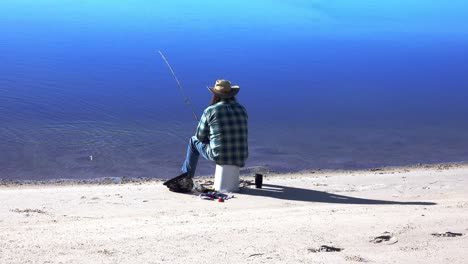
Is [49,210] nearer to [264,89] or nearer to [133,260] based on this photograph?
[133,260]

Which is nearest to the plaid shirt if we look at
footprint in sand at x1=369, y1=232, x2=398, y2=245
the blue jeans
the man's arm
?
the man's arm

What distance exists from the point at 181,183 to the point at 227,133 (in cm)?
63

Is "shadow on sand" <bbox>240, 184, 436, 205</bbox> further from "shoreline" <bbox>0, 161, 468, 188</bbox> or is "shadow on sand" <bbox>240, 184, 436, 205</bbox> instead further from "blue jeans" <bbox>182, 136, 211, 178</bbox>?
"shoreline" <bbox>0, 161, 468, 188</bbox>

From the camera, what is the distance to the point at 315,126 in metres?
13.1

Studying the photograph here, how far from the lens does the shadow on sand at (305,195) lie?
7.59 meters

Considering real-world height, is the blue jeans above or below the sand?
above

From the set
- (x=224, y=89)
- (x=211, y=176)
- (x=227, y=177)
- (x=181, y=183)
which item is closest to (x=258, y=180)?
(x=227, y=177)

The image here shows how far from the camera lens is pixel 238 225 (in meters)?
5.92

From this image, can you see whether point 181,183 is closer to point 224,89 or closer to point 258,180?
point 258,180

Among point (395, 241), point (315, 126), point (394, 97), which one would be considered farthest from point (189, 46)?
point (395, 241)

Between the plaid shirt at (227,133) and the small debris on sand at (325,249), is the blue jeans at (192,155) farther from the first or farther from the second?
the small debris on sand at (325,249)

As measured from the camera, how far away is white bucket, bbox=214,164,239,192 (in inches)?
304

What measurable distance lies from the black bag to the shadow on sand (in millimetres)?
520

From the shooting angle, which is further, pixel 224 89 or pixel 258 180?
pixel 258 180
